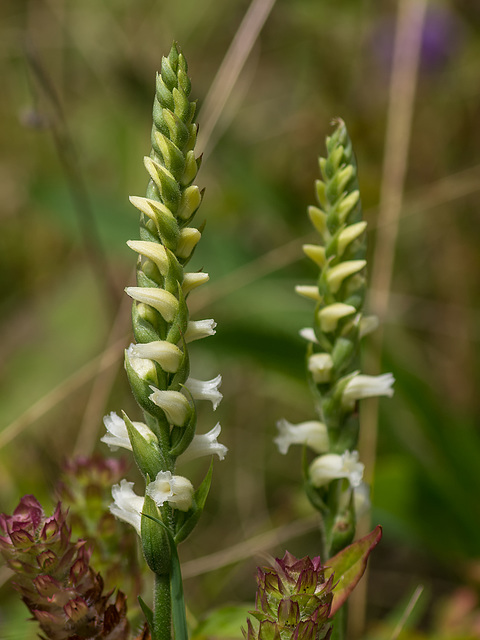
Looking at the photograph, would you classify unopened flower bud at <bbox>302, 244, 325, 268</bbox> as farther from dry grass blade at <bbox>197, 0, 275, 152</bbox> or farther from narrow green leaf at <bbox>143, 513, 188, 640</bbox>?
dry grass blade at <bbox>197, 0, 275, 152</bbox>

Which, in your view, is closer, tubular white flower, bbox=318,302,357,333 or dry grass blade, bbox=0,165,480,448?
tubular white flower, bbox=318,302,357,333

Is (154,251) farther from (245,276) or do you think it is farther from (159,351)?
(245,276)

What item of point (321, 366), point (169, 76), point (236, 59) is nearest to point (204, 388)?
point (321, 366)

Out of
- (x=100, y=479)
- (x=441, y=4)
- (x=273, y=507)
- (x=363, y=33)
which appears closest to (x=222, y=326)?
(x=273, y=507)

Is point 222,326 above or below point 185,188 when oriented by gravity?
below

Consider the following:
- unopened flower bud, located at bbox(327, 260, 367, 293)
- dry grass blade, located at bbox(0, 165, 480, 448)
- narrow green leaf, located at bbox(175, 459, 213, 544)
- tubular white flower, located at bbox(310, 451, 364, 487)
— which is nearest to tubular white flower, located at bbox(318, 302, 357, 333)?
unopened flower bud, located at bbox(327, 260, 367, 293)

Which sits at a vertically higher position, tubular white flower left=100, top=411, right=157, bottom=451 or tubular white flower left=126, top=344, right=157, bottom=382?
tubular white flower left=126, top=344, right=157, bottom=382

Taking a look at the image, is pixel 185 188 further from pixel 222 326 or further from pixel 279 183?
pixel 279 183

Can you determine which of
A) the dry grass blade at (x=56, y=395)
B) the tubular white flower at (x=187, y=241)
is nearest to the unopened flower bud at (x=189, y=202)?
the tubular white flower at (x=187, y=241)
